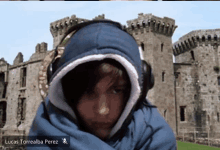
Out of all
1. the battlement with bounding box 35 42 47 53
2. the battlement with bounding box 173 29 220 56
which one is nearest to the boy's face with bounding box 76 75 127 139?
the battlement with bounding box 35 42 47 53

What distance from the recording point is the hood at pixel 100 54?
116cm

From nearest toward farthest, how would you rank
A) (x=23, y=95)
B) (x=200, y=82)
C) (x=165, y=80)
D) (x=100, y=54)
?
(x=100, y=54), (x=23, y=95), (x=165, y=80), (x=200, y=82)

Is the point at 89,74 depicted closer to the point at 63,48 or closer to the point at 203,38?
the point at 63,48

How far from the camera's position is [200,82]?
23344 mm

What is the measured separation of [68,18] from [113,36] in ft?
63.8

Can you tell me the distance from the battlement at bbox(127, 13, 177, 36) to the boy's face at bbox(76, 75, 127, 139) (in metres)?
20.4

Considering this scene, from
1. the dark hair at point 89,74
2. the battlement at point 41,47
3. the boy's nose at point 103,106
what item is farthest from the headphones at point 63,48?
the battlement at point 41,47

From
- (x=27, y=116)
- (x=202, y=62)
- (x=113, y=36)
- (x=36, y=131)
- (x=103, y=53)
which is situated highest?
(x=202, y=62)

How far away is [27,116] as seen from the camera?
62.9ft

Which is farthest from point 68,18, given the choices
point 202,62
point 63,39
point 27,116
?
point 63,39

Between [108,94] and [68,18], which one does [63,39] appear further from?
[68,18]

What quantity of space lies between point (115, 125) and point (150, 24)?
20.4 m

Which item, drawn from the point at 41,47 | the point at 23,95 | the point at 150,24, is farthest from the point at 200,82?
the point at 23,95

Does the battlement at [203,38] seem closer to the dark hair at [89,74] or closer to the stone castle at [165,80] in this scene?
the stone castle at [165,80]
